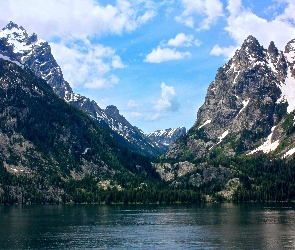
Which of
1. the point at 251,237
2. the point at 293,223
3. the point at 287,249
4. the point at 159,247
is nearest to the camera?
the point at 287,249

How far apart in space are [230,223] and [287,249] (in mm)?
68554

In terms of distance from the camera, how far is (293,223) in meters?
185

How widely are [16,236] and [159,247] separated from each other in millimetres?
51583

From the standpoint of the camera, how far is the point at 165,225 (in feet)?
634

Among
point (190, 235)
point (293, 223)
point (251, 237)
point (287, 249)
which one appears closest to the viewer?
point (287, 249)

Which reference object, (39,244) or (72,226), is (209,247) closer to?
(39,244)

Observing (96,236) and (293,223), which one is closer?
(96,236)

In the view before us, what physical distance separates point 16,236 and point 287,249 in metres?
86.7

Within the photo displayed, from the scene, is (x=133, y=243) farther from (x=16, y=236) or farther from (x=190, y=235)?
(x=16, y=236)

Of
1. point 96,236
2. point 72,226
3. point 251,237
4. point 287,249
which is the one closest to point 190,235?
point 251,237

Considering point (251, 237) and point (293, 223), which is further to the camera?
point (293, 223)

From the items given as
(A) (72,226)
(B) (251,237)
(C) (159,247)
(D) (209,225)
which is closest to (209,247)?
(C) (159,247)

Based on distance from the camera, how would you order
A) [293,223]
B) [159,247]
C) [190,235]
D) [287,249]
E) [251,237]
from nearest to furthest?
1. [287,249]
2. [159,247]
3. [251,237]
4. [190,235]
5. [293,223]

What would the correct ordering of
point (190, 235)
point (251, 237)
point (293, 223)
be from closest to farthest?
point (251, 237) < point (190, 235) < point (293, 223)
